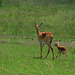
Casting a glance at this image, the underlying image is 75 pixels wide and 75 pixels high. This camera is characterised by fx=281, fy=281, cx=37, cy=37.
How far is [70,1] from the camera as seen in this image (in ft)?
186

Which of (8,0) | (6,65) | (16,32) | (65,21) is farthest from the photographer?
(8,0)

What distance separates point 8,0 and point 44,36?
44.5m

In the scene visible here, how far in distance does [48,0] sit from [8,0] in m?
9.16

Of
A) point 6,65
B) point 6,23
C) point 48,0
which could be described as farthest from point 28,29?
point 48,0

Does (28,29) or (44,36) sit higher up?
(44,36)

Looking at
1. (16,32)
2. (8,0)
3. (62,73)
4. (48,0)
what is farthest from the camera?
(48,0)

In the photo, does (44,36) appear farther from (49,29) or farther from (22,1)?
(22,1)

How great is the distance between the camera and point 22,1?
54906mm

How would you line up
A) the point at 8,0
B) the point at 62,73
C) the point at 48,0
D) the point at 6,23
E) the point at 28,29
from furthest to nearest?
the point at 48,0 → the point at 8,0 → the point at 6,23 → the point at 28,29 → the point at 62,73

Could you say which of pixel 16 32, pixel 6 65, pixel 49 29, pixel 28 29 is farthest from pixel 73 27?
pixel 6 65

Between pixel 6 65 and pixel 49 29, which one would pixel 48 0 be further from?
pixel 6 65

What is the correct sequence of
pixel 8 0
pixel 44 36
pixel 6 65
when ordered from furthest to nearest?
1. pixel 8 0
2. pixel 44 36
3. pixel 6 65

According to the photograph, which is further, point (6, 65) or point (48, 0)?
point (48, 0)

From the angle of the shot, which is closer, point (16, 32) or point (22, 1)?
point (16, 32)
